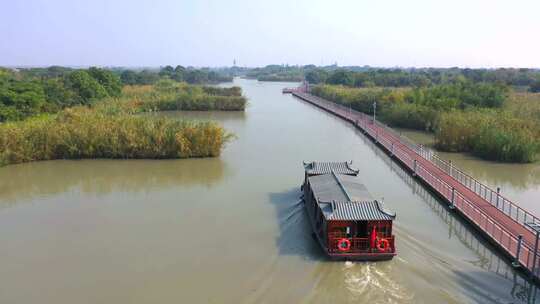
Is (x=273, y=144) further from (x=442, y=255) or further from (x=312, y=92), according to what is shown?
(x=312, y=92)

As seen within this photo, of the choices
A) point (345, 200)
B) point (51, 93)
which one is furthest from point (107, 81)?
point (345, 200)

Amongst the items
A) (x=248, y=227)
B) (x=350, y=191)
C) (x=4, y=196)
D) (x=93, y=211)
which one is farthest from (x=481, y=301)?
(x=4, y=196)

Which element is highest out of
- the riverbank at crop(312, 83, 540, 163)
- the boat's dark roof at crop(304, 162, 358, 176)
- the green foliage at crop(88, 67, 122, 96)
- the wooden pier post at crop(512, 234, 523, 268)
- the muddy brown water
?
the green foliage at crop(88, 67, 122, 96)

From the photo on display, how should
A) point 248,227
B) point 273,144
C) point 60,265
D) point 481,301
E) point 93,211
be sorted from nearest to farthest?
point 481,301 < point 60,265 < point 248,227 < point 93,211 < point 273,144

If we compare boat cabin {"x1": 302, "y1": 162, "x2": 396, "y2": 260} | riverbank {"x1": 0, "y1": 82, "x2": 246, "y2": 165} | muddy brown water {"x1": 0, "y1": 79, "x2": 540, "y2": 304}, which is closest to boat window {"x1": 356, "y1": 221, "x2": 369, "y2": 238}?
boat cabin {"x1": 302, "y1": 162, "x2": 396, "y2": 260}

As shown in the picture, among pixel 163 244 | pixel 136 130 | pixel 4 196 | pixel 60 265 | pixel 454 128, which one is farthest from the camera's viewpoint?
pixel 454 128

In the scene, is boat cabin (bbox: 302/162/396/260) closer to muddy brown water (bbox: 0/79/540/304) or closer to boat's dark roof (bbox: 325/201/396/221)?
boat's dark roof (bbox: 325/201/396/221)

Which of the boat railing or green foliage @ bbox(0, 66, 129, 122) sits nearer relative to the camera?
the boat railing

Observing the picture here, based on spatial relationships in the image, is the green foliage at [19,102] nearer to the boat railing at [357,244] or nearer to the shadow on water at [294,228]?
the shadow on water at [294,228]
